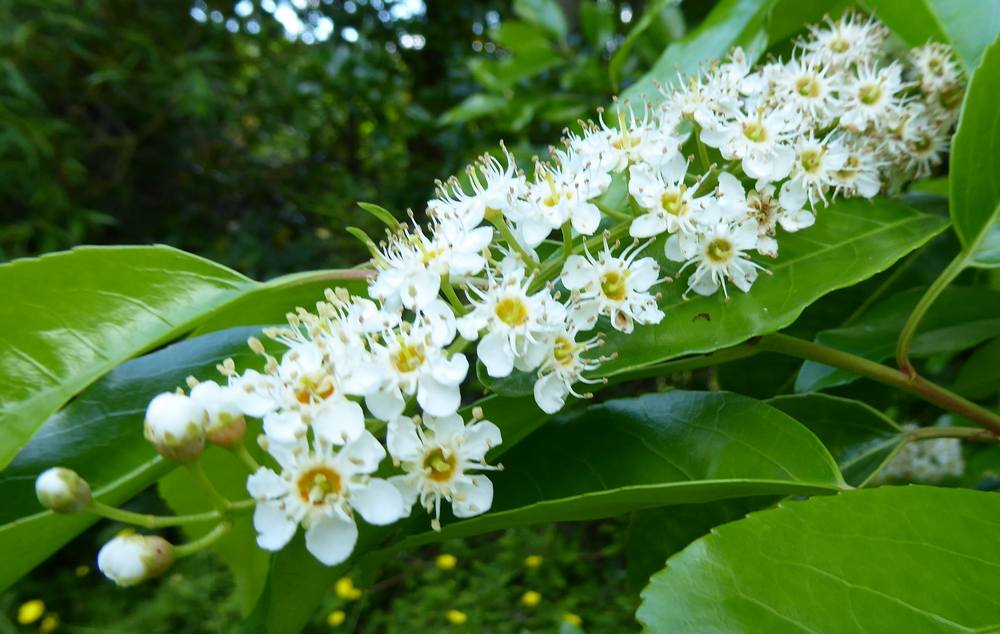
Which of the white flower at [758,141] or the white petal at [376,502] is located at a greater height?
the white flower at [758,141]

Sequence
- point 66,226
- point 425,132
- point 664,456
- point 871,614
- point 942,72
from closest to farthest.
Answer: point 871,614
point 664,456
point 942,72
point 66,226
point 425,132

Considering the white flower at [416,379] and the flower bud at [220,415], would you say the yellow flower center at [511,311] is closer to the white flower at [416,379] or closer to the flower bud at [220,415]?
the white flower at [416,379]

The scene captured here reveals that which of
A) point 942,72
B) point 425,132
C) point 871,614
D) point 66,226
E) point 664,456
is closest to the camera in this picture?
point 871,614

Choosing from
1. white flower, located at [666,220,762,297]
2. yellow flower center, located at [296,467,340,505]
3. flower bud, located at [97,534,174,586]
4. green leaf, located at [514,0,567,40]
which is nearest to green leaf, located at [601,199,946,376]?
white flower, located at [666,220,762,297]

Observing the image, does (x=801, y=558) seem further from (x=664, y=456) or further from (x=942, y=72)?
(x=942, y=72)

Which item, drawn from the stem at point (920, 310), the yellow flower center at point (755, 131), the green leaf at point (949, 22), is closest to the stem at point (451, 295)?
the yellow flower center at point (755, 131)

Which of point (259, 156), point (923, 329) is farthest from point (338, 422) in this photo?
point (259, 156)

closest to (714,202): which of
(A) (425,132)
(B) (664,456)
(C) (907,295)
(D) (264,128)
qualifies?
(B) (664,456)

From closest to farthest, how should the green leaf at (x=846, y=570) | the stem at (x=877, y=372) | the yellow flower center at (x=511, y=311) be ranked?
the green leaf at (x=846, y=570) → the yellow flower center at (x=511, y=311) → the stem at (x=877, y=372)
